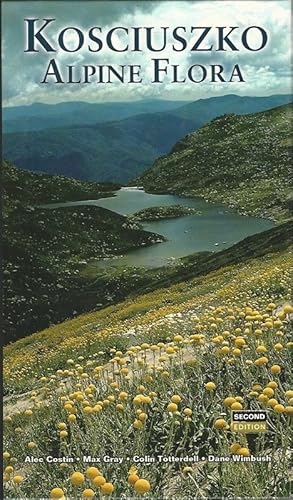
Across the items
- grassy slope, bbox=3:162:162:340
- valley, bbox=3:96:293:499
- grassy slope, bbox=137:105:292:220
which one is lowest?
grassy slope, bbox=3:162:162:340

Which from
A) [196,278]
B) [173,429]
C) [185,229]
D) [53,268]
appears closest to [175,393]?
[173,429]

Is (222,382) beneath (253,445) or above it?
above

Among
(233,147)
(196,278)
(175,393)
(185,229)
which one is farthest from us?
(233,147)

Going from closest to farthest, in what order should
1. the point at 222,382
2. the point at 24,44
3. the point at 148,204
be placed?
1. the point at 222,382
2. the point at 24,44
3. the point at 148,204

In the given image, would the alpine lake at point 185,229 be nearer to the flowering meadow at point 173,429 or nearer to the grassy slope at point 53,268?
the grassy slope at point 53,268

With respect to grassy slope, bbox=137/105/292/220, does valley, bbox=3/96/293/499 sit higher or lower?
lower

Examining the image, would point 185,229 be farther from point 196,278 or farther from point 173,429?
point 173,429

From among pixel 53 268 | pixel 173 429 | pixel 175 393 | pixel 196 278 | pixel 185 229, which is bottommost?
pixel 53 268

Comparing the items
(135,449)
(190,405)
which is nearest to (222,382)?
(190,405)

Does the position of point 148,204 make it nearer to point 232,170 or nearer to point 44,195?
point 44,195

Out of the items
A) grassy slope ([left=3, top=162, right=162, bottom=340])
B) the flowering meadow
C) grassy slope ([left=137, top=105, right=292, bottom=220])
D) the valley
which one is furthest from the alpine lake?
grassy slope ([left=137, top=105, right=292, bottom=220])

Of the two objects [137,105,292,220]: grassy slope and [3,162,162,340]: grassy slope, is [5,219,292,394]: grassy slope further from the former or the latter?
[137,105,292,220]: grassy slope
